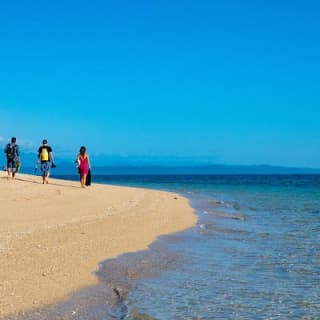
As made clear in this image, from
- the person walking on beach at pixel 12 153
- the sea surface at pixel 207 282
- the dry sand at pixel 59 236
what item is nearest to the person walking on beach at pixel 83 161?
the person walking on beach at pixel 12 153

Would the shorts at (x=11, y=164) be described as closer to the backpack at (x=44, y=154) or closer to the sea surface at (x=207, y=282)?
the backpack at (x=44, y=154)

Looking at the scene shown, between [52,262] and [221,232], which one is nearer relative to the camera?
[52,262]

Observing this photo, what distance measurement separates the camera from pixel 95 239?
1181 centimetres

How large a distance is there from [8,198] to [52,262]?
10363 millimetres

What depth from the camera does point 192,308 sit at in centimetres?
675

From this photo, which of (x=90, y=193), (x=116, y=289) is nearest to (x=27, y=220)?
(x=116, y=289)

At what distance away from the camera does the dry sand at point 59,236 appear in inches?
292

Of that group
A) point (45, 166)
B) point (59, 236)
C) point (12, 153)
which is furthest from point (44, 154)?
point (59, 236)

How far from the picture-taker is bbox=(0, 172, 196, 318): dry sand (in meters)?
7.42

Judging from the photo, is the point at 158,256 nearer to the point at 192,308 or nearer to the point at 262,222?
the point at 192,308

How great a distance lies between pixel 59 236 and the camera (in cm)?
1171

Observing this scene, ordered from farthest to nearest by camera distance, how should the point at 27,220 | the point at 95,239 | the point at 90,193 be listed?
the point at 90,193 → the point at 27,220 → the point at 95,239

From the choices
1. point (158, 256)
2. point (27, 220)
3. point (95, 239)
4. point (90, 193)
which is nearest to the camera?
point (158, 256)

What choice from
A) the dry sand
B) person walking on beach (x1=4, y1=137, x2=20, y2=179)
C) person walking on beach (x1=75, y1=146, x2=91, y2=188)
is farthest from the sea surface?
person walking on beach (x1=4, y1=137, x2=20, y2=179)
